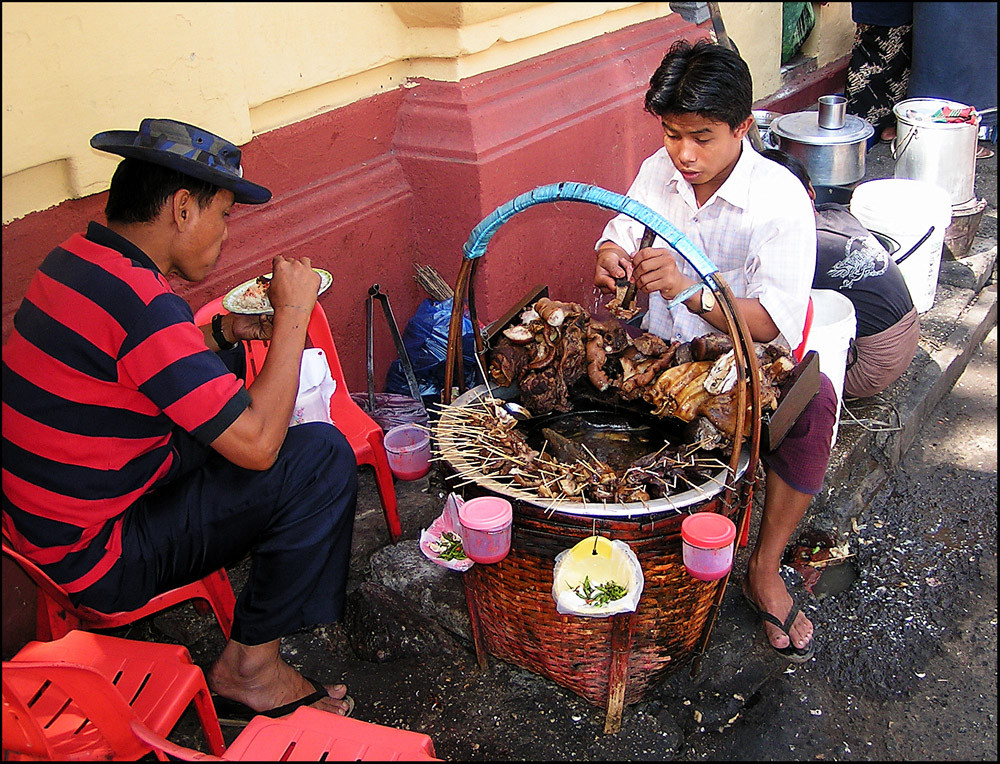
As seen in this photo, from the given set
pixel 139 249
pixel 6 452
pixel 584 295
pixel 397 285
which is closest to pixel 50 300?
pixel 139 249

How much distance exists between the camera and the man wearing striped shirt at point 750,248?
2711 millimetres

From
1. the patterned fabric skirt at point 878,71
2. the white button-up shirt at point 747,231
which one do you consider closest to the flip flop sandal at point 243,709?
the white button-up shirt at point 747,231

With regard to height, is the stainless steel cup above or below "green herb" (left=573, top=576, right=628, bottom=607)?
above

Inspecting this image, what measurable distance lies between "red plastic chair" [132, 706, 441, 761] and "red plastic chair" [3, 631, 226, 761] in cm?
10

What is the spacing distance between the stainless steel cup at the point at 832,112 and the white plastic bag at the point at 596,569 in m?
3.77

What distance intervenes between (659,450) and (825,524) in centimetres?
134

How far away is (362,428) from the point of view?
126 inches

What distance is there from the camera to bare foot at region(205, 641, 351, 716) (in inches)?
102

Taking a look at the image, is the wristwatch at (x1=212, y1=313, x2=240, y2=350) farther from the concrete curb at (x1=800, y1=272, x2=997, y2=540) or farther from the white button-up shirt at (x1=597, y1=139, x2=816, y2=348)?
the concrete curb at (x1=800, y1=272, x2=997, y2=540)

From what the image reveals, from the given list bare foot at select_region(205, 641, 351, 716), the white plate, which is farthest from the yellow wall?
bare foot at select_region(205, 641, 351, 716)

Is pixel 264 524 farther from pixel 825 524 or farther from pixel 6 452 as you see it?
pixel 825 524

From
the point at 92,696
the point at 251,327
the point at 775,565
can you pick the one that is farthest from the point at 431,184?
the point at 92,696

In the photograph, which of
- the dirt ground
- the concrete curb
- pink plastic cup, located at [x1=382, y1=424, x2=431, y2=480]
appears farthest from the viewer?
the concrete curb

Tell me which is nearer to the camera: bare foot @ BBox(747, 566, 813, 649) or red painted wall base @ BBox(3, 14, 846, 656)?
bare foot @ BBox(747, 566, 813, 649)
